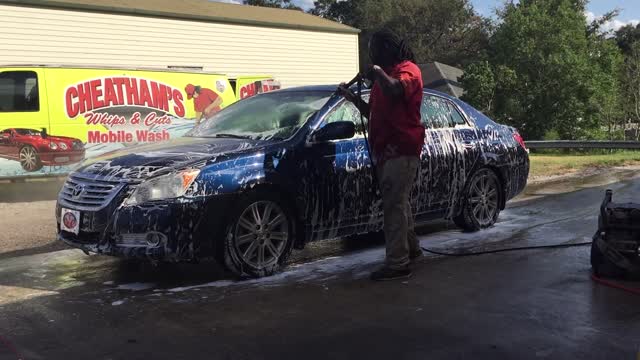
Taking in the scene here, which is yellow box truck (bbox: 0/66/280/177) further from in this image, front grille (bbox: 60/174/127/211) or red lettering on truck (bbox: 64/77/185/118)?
front grille (bbox: 60/174/127/211)

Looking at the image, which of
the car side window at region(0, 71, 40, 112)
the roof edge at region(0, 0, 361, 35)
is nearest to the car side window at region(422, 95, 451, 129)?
the car side window at region(0, 71, 40, 112)

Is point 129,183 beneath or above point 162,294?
above

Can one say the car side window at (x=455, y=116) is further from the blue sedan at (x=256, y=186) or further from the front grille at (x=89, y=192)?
the front grille at (x=89, y=192)

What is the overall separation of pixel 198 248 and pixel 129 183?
27.4 inches

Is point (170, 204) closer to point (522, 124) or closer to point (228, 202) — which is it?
point (228, 202)

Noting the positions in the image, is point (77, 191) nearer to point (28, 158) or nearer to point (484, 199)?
point (484, 199)

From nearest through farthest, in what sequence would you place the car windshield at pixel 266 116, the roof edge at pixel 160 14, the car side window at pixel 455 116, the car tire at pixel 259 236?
the car tire at pixel 259 236, the car windshield at pixel 266 116, the car side window at pixel 455 116, the roof edge at pixel 160 14

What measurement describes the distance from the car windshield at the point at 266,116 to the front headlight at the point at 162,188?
3.18ft

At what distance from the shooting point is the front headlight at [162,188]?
476 cm

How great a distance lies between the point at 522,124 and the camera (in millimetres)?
22422

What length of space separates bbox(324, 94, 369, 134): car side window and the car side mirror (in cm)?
14

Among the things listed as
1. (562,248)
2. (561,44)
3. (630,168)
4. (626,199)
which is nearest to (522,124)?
(561,44)

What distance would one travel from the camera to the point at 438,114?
6586 millimetres

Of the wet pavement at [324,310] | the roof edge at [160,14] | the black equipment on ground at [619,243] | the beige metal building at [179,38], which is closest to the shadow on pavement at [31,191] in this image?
the wet pavement at [324,310]
